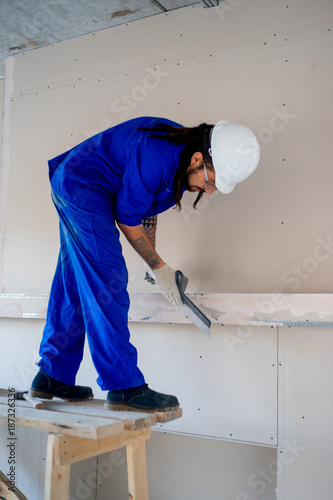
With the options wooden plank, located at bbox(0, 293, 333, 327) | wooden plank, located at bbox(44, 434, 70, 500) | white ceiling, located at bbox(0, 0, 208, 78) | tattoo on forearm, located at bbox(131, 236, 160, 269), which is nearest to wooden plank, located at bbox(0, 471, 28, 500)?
wooden plank, located at bbox(44, 434, 70, 500)

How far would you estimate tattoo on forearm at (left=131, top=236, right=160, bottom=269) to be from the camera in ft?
6.04

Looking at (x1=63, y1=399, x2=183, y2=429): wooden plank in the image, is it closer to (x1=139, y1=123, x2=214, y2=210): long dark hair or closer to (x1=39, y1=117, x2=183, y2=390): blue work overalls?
(x1=39, y1=117, x2=183, y2=390): blue work overalls

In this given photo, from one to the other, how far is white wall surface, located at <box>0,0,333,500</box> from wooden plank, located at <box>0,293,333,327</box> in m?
0.09

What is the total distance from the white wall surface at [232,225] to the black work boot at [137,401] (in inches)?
26.3

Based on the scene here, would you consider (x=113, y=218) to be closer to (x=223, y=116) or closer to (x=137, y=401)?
(x=137, y=401)

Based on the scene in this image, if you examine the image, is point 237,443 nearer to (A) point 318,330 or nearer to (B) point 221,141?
(A) point 318,330

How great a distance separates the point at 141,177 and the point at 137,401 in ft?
2.49

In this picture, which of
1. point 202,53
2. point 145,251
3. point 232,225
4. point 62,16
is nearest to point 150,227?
point 145,251

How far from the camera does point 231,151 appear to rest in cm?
173

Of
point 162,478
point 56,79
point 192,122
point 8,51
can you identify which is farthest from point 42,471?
point 8,51

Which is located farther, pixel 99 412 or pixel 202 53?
pixel 202 53

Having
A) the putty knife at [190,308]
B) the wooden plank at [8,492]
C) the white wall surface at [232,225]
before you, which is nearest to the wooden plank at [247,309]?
the white wall surface at [232,225]

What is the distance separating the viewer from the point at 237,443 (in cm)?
235

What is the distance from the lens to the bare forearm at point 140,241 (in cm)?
182
